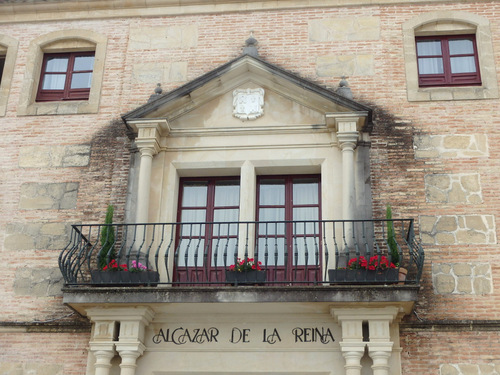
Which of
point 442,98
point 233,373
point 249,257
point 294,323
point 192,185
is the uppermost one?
point 442,98

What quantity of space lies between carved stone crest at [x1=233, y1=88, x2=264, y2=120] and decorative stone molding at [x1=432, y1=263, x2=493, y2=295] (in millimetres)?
3576

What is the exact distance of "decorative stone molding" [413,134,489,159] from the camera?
10.7m

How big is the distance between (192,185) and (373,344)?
3837 millimetres

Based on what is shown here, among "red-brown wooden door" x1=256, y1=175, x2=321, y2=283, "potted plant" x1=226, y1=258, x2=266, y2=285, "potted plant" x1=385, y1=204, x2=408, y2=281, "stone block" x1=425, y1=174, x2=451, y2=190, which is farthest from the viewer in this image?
"stone block" x1=425, y1=174, x2=451, y2=190

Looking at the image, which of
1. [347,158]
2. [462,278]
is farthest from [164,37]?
[462,278]

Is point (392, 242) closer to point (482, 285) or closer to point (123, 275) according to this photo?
point (482, 285)

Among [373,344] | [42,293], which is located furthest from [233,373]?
[42,293]

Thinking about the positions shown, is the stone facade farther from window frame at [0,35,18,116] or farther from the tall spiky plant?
the tall spiky plant

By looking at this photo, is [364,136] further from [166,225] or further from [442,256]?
[166,225]

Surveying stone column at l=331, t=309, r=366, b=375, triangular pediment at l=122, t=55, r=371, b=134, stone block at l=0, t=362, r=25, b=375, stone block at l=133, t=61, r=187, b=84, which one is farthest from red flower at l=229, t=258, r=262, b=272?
stone block at l=133, t=61, r=187, b=84

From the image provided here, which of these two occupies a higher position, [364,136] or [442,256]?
[364,136]

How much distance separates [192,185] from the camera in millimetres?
11258

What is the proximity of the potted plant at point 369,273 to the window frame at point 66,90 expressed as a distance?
5.44 metres

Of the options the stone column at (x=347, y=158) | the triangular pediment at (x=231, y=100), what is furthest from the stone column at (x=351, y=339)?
the triangular pediment at (x=231, y=100)
